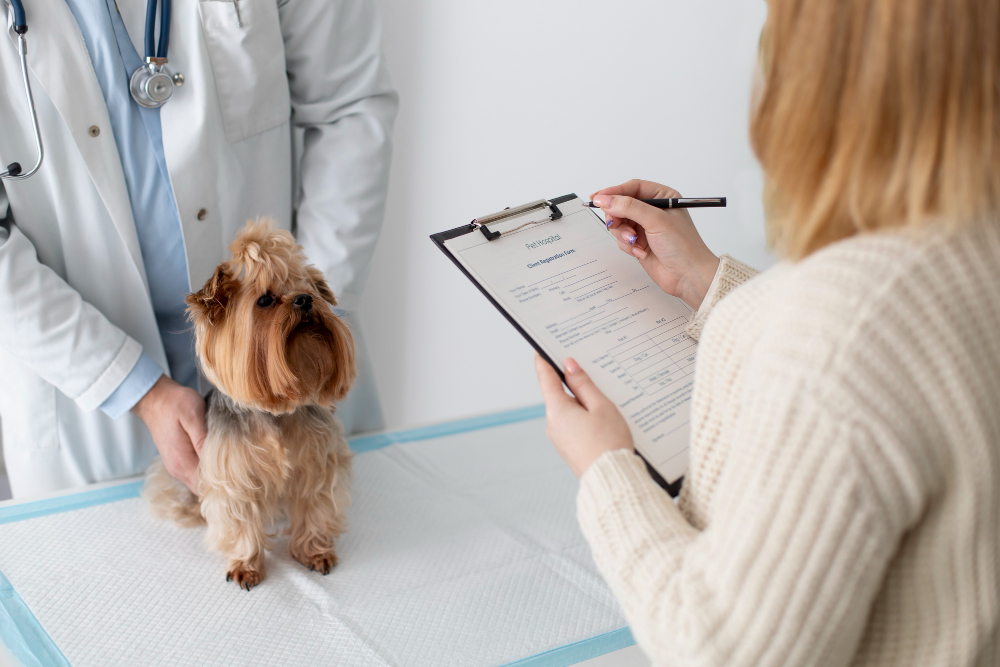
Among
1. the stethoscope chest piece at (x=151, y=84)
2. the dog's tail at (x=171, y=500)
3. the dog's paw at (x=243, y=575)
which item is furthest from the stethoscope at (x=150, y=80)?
the dog's paw at (x=243, y=575)

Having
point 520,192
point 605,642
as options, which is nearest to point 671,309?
point 605,642

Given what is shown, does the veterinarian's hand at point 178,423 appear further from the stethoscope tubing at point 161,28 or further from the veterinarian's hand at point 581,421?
the veterinarian's hand at point 581,421

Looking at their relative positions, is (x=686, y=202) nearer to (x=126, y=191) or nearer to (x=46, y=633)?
(x=126, y=191)

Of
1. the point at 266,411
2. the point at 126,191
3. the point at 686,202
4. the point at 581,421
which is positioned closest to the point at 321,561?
the point at 266,411

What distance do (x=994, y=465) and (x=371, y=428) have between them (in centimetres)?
144

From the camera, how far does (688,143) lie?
8.82ft

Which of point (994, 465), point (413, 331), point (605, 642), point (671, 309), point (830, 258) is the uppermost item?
point (830, 258)

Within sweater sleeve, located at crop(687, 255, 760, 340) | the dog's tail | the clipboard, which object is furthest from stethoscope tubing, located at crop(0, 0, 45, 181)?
sweater sleeve, located at crop(687, 255, 760, 340)

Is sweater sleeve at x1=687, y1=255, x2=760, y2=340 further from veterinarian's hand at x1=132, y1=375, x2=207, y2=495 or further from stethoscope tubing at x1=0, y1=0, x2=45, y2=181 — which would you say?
stethoscope tubing at x1=0, y1=0, x2=45, y2=181

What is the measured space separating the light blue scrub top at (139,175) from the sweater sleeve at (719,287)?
0.97 meters

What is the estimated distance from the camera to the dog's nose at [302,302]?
3.91 feet

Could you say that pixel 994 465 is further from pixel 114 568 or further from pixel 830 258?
pixel 114 568

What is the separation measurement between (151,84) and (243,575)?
34.3 inches

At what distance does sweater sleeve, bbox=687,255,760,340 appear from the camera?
3.53 ft
